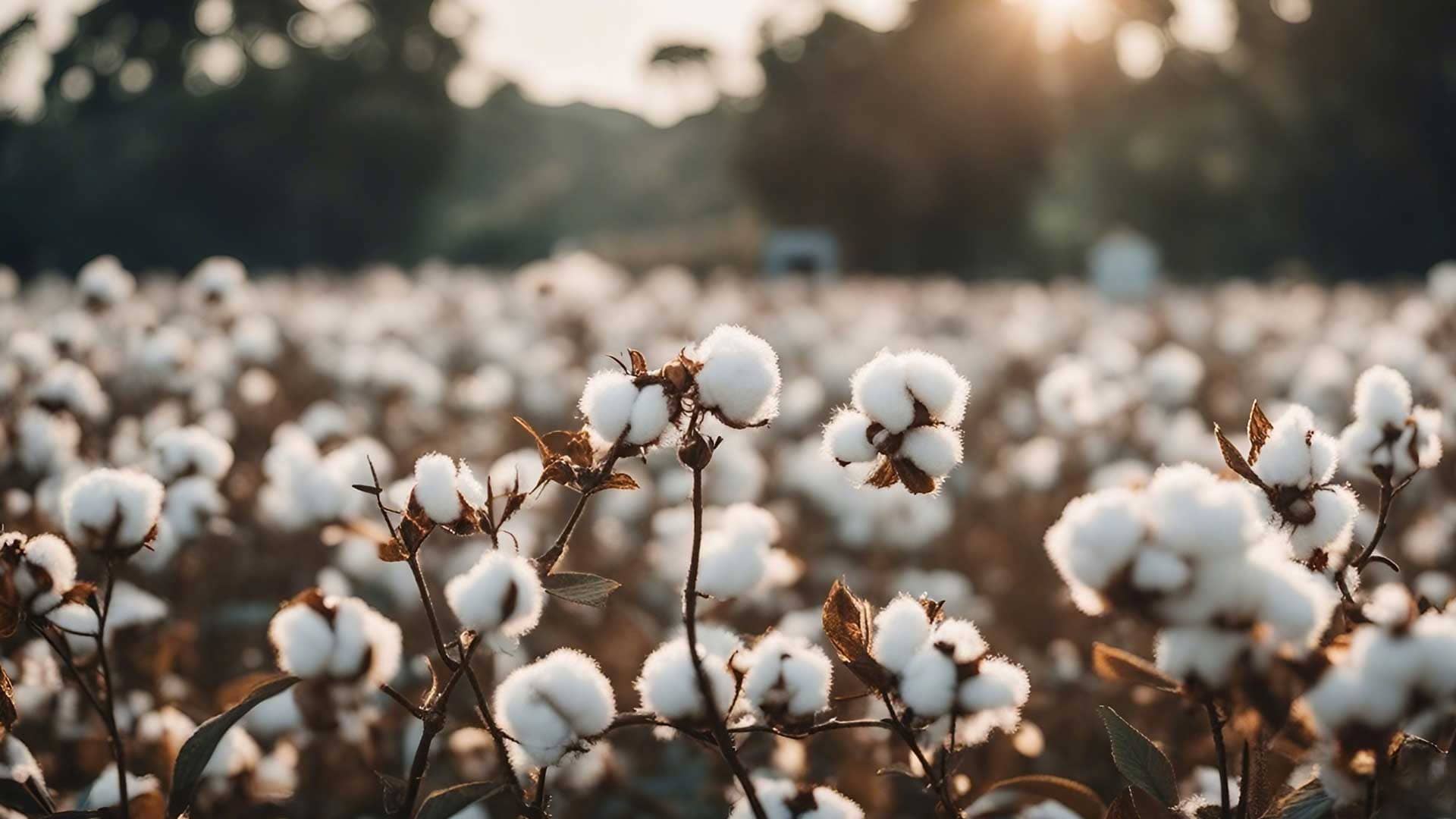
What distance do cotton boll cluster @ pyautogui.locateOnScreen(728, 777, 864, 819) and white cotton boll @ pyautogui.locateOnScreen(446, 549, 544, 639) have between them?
31cm

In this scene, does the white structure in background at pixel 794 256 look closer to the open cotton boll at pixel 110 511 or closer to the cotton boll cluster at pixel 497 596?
the open cotton boll at pixel 110 511

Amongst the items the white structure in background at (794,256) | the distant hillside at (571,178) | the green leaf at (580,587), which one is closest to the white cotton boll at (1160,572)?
the green leaf at (580,587)

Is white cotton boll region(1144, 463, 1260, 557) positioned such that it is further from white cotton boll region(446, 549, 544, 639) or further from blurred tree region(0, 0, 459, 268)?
blurred tree region(0, 0, 459, 268)

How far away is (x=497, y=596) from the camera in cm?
93

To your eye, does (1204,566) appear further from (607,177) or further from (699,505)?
(607,177)

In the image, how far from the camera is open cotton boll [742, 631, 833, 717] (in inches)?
39.6

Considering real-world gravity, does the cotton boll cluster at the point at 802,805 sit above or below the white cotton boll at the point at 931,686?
below

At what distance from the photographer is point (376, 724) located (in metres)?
2.09

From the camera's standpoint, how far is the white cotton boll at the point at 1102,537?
0.75 metres

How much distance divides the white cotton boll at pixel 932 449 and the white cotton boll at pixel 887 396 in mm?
13

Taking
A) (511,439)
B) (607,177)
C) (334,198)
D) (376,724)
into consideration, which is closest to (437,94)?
(334,198)

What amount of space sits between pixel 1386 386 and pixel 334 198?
37087 millimetres

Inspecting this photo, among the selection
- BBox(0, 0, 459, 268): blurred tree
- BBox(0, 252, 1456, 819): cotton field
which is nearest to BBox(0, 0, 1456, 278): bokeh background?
BBox(0, 0, 459, 268): blurred tree

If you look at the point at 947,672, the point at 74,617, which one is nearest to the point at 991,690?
the point at 947,672
